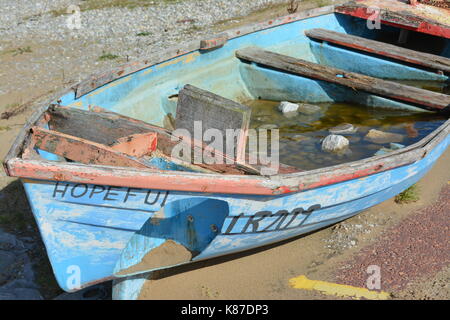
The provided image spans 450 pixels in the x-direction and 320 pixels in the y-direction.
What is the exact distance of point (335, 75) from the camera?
6.70 meters

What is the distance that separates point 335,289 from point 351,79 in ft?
10.6

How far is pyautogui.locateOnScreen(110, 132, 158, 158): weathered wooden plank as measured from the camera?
13.8 ft

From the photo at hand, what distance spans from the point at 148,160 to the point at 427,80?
177 inches

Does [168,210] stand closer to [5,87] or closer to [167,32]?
[5,87]

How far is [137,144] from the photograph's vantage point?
4238mm

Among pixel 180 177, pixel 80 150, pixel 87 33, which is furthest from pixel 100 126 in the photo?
pixel 87 33

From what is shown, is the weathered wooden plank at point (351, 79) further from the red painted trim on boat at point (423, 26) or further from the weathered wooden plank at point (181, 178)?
the weathered wooden plank at point (181, 178)

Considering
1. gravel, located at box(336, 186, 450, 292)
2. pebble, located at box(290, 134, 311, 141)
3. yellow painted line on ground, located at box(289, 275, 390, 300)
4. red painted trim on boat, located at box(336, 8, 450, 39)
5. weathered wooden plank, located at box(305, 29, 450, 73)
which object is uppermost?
red painted trim on boat, located at box(336, 8, 450, 39)

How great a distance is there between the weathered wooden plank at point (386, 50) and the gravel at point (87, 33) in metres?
3.36

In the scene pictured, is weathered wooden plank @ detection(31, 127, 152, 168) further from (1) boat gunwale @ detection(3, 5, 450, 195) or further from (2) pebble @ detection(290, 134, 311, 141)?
(2) pebble @ detection(290, 134, 311, 141)

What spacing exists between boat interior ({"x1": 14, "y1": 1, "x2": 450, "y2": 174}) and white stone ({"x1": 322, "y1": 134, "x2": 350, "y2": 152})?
Result: 1.17 ft

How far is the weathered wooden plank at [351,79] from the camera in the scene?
604cm

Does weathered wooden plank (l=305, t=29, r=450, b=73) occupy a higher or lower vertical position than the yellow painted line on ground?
higher

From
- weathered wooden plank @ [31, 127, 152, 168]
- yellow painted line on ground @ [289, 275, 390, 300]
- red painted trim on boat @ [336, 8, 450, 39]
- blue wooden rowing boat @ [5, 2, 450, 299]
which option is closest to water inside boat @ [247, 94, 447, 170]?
blue wooden rowing boat @ [5, 2, 450, 299]
